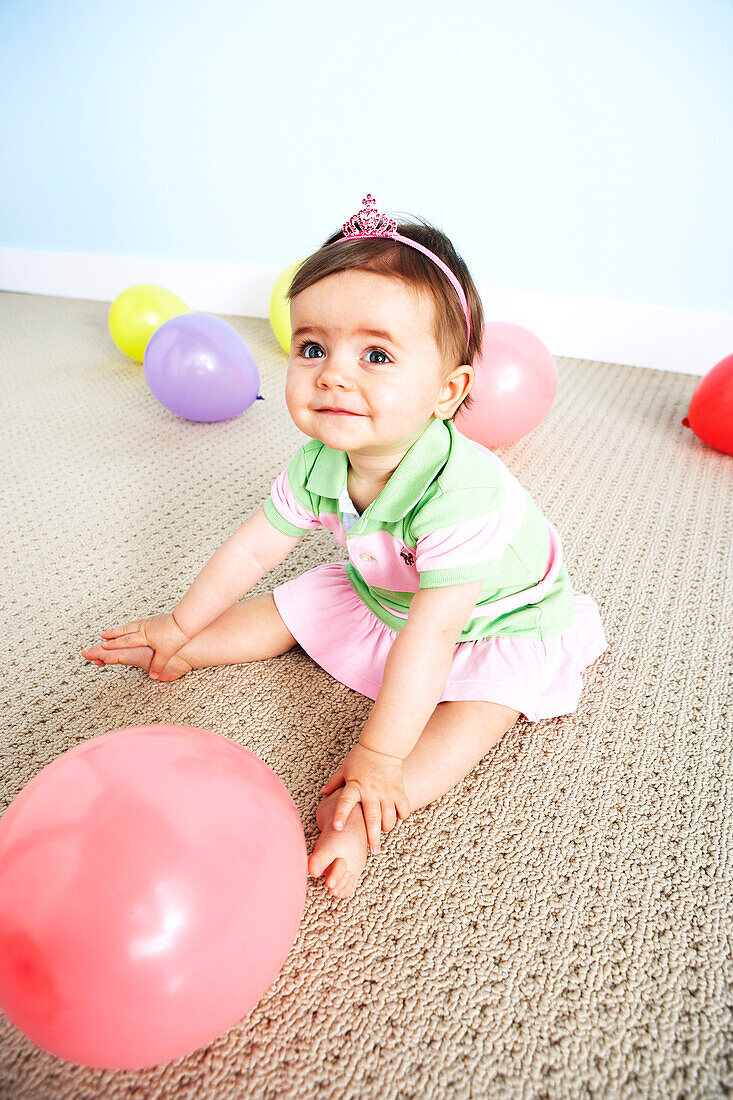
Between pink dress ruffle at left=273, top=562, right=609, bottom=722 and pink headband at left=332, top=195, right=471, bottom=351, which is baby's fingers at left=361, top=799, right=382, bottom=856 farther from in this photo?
pink headband at left=332, top=195, right=471, bottom=351

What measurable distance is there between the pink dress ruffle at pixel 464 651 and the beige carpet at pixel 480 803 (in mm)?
30

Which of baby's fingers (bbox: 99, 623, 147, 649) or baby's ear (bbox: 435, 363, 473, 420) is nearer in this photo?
baby's ear (bbox: 435, 363, 473, 420)

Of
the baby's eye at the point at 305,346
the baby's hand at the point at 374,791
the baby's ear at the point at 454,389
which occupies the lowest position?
the baby's hand at the point at 374,791

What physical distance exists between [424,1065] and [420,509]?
418 millimetres

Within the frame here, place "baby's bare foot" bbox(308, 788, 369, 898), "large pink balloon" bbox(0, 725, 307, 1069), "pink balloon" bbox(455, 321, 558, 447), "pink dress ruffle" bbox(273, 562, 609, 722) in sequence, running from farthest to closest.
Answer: "pink balloon" bbox(455, 321, 558, 447)
"pink dress ruffle" bbox(273, 562, 609, 722)
"baby's bare foot" bbox(308, 788, 369, 898)
"large pink balloon" bbox(0, 725, 307, 1069)

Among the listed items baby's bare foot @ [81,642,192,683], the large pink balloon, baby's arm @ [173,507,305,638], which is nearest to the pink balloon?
baby's arm @ [173,507,305,638]

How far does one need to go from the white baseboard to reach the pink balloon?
0.67m

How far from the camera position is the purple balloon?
4.50 ft

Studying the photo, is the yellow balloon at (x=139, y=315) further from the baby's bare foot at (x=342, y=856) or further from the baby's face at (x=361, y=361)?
the baby's bare foot at (x=342, y=856)

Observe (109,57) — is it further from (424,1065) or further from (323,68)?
(424,1065)

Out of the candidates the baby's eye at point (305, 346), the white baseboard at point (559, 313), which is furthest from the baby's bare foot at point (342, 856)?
the white baseboard at point (559, 313)

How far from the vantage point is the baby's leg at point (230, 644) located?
79cm

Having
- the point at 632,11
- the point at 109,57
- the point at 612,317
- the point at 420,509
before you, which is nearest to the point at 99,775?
the point at 420,509

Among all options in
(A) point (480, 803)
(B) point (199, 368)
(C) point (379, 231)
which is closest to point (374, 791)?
(A) point (480, 803)
